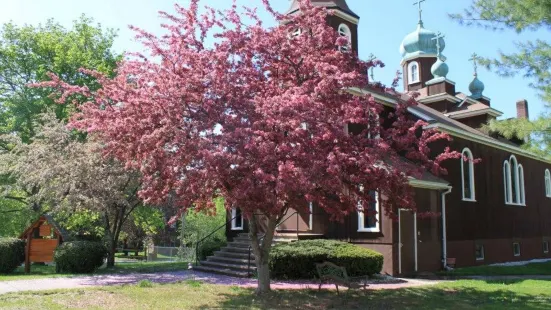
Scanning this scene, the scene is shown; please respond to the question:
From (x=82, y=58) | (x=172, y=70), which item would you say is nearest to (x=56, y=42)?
(x=82, y=58)

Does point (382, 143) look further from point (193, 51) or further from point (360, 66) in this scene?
point (193, 51)

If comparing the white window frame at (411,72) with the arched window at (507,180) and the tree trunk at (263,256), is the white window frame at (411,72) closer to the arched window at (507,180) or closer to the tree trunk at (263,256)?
the arched window at (507,180)

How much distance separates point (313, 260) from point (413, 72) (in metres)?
19.7

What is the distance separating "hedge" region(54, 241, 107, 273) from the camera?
51.6 feet

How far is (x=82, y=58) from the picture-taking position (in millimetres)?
27391

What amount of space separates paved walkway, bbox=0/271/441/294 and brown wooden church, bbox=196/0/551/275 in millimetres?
1040

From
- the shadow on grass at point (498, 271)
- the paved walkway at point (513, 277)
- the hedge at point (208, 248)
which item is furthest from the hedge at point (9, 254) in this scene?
the paved walkway at point (513, 277)

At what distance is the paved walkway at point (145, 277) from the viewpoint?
12461 millimetres

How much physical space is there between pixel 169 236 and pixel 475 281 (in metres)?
31.4

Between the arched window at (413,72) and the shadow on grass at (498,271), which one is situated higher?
the arched window at (413,72)

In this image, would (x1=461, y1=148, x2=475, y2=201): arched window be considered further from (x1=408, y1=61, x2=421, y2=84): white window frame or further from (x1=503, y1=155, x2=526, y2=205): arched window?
(x1=408, y1=61, x2=421, y2=84): white window frame

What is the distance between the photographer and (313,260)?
14.3m

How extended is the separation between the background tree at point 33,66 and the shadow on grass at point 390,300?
20070 mm

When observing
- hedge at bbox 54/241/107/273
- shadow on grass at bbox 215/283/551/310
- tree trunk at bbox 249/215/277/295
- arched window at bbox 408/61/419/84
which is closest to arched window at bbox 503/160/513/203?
arched window at bbox 408/61/419/84
